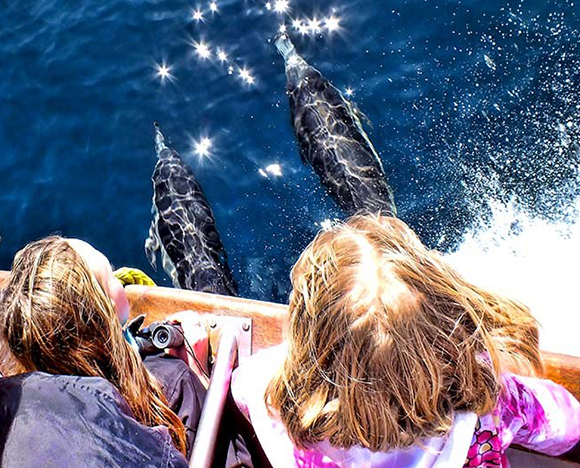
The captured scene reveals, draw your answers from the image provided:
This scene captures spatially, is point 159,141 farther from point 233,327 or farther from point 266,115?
point 233,327

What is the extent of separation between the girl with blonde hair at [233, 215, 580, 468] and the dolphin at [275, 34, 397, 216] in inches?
127

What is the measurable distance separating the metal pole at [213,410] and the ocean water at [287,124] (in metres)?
2.79

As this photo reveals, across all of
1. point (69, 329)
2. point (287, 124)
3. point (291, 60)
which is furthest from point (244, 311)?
point (291, 60)

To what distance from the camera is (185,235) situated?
580cm

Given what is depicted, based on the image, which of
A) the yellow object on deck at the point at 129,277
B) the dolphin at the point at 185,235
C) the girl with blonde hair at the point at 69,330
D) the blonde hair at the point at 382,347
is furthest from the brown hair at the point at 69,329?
the dolphin at the point at 185,235

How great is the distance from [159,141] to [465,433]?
5.32 m

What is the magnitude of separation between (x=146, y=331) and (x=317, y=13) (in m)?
4.81

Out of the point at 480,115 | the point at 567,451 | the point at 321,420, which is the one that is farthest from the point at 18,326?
the point at 480,115

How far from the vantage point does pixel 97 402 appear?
175 centimetres

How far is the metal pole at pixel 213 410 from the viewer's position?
245 cm

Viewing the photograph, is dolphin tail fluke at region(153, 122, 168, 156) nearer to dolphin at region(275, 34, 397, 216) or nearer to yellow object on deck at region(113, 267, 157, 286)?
dolphin at region(275, 34, 397, 216)

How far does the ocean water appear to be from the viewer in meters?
5.40

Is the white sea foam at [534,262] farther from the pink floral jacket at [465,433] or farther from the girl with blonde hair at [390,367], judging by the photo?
the girl with blonde hair at [390,367]

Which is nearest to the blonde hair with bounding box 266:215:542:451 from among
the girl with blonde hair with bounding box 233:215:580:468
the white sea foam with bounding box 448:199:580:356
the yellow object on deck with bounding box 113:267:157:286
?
the girl with blonde hair with bounding box 233:215:580:468
